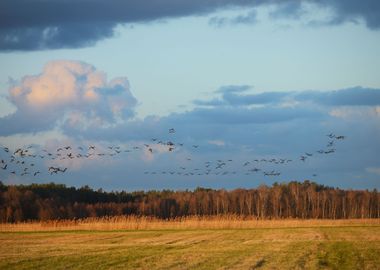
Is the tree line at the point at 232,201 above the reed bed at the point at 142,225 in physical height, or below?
above

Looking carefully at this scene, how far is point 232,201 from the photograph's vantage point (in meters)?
123

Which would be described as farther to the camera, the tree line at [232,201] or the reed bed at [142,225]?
the tree line at [232,201]

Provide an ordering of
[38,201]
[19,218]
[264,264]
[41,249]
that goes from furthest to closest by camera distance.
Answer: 1. [38,201]
2. [19,218]
3. [41,249]
4. [264,264]

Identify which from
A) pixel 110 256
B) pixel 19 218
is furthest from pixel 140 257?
pixel 19 218

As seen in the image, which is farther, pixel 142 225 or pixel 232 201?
pixel 232 201

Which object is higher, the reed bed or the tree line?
the tree line

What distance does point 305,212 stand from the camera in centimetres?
11581

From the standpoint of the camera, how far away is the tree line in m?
106

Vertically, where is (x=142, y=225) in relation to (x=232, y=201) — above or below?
below

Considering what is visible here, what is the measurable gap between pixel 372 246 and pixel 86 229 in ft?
114

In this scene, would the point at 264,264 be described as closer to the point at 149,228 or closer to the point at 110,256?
the point at 110,256

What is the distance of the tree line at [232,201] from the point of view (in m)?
106

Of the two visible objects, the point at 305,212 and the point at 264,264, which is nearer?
the point at 264,264

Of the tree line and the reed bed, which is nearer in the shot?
the reed bed
